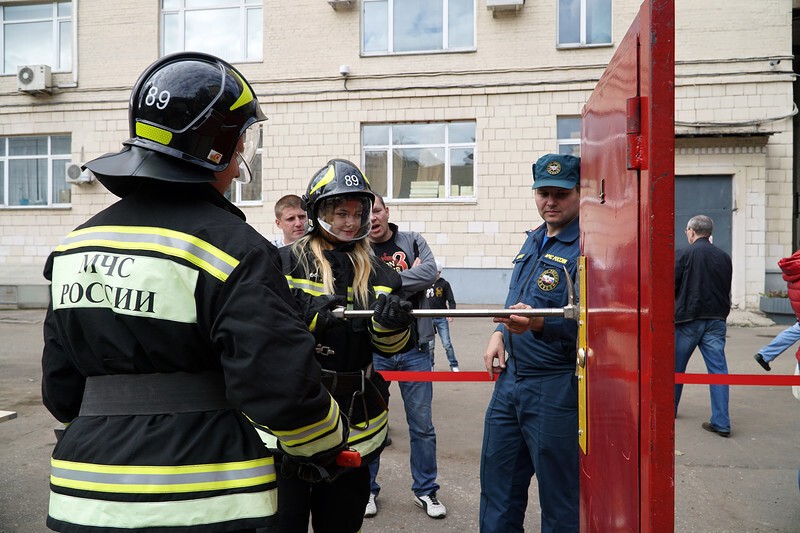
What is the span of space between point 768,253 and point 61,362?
1320cm

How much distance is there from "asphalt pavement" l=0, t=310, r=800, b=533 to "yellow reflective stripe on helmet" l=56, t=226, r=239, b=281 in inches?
102

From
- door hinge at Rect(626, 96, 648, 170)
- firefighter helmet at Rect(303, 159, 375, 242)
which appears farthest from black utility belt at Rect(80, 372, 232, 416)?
firefighter helmet at Rect(303, 159, 375, 242)

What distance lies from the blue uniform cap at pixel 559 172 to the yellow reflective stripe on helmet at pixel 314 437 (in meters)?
1.62

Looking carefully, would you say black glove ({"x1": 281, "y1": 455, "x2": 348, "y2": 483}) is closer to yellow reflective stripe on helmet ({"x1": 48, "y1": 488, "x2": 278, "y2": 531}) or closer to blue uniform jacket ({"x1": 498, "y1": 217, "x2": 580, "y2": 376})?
yellow reflective stripe on helmet ({"x1": 48, "y1": 488, "x2": 278, "y2": 531})

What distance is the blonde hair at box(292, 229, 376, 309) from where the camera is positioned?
8.17 feet

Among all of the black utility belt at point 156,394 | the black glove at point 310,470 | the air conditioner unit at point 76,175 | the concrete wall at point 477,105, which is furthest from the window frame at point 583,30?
the black utility belt at point 156,394

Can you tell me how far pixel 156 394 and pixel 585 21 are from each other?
12.9m

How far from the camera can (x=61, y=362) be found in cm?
166

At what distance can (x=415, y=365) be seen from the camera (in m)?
4.05

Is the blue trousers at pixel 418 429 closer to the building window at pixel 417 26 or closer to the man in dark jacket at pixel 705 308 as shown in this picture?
the man in dark jacket at pixel 705 308

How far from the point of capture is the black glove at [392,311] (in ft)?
7.12

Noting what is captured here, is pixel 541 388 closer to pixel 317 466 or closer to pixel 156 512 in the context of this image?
pixel 317 466

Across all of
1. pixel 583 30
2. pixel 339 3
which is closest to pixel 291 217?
pixel 339 3

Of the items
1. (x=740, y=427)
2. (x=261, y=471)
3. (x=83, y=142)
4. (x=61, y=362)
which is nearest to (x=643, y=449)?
(x=261, y=471)
